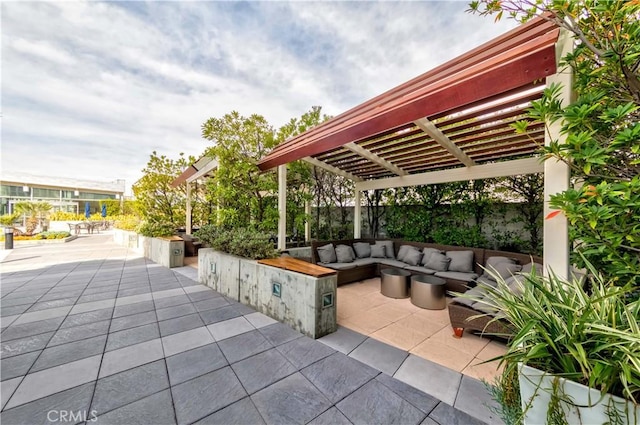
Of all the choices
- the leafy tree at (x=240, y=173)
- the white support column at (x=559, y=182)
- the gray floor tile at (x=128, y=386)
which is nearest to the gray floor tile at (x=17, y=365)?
the gray floor tile at (x=128, y=386)

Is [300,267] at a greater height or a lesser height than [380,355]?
greater

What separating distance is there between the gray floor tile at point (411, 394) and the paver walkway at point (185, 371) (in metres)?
0.01

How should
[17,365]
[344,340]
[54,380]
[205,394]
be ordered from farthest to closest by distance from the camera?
[344,340] → [17,365] → [54,380] → [205,394]

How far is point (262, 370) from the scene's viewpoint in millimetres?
2504

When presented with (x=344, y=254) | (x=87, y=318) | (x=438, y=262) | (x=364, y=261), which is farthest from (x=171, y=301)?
(x=438, y=262)

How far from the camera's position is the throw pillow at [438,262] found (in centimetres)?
528

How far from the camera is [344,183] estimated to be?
27.8 ft

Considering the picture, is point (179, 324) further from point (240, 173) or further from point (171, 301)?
point (240, 173)

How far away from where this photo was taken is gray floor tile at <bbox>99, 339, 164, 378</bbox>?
2.51 m

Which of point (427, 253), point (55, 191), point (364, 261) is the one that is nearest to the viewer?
point (427, 253)

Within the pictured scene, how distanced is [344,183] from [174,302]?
607 centimetres

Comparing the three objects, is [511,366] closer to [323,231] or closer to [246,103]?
[323,231]

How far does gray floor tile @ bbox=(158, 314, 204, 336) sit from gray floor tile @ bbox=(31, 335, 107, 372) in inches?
25.6

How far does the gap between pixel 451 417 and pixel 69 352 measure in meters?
4.13
